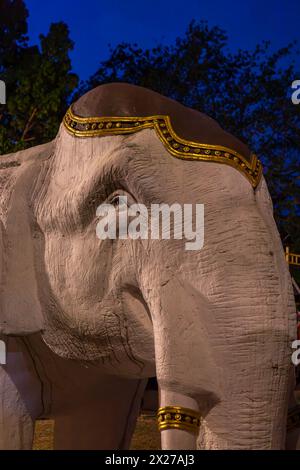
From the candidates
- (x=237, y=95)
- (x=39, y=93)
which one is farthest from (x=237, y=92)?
(x=39, y=93)

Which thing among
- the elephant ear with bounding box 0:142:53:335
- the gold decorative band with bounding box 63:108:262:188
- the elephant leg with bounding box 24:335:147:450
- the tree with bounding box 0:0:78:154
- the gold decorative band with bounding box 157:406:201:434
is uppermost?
the tree with bounding box 0:0:78:154

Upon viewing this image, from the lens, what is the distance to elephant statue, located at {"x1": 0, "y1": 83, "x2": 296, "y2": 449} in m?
0.83

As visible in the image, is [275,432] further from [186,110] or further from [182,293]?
[186,110]

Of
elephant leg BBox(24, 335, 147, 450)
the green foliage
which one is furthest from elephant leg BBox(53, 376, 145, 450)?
the green foliage

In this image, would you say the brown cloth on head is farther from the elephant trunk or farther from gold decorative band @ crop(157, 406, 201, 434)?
gold decorative band @ crop(157, 406, 201, 434)

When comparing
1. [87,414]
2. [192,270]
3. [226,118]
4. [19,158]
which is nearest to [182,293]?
[192,270]

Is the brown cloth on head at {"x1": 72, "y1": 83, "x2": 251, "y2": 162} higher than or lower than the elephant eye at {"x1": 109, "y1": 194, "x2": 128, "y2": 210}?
higher

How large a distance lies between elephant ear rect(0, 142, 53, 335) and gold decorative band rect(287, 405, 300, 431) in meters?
0.40

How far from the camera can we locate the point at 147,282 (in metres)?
0.90

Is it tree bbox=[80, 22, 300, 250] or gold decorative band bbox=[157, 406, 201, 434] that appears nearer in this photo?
gold decorative band bbox=[157, 406, 201, 434]

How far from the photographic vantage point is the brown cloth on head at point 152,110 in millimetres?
937

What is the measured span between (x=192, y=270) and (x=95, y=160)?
236 millimetres

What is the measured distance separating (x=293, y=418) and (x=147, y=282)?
279 millimetres

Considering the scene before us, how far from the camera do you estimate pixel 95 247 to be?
3.18 feet
